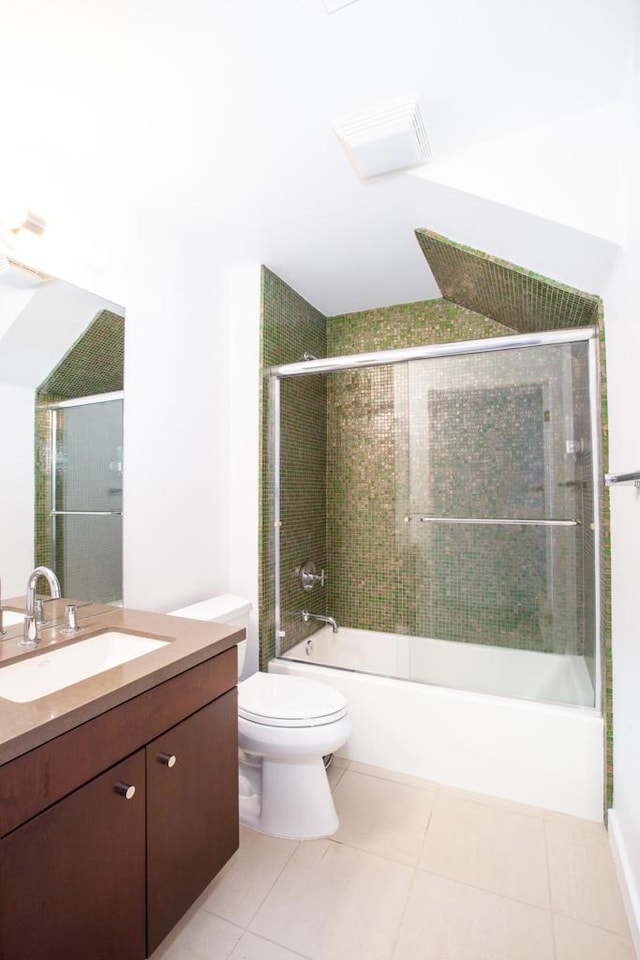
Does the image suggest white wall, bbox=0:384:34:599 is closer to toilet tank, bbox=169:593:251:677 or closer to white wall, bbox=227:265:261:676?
toilet tank, bbox=169:593:251:677

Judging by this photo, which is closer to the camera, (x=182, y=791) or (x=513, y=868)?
(x=182, y=791)

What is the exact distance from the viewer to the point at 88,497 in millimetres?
1691

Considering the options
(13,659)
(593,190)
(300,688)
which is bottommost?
(300,688)

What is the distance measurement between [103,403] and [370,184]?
129 centimetres

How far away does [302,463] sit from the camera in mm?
2748

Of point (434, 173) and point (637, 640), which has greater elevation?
point (434, 173)

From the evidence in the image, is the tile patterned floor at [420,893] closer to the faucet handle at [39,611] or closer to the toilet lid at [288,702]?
the toilet lid at [288,702]

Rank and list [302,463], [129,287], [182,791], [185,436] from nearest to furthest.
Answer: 1. [182,791]
2. [129,287]
3. [185,436]
4. [302,463]

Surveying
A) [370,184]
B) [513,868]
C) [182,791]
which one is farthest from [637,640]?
[370,184]

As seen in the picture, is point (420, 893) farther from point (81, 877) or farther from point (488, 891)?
point (81, 877)

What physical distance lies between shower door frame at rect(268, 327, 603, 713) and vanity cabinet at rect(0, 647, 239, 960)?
111cm

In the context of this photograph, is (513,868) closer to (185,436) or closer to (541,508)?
(541,508)

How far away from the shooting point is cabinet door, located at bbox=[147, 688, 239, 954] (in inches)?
44.8

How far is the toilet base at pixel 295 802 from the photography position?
169 cm
